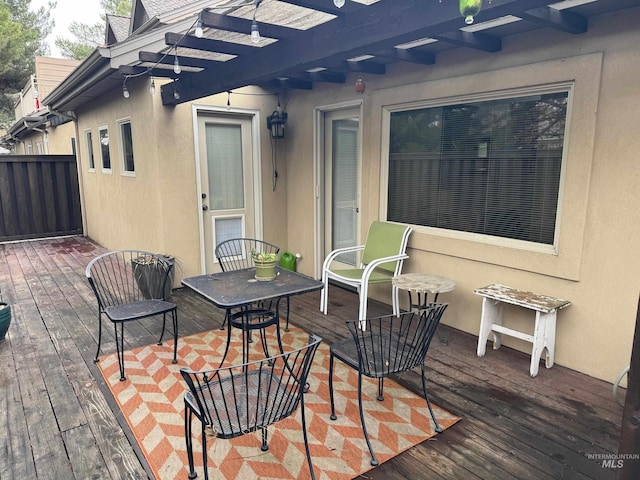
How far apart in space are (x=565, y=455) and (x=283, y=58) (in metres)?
2.82

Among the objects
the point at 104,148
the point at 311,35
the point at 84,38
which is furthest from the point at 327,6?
the point at 84,38

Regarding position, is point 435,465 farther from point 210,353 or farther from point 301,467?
point 210,353

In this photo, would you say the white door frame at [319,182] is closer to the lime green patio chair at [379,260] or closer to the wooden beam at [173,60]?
the lime green patio chair at [379,260]

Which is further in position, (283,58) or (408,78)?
(408,78)

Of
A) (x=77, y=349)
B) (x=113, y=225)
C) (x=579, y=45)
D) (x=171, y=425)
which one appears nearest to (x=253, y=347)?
(x=171, y=425)

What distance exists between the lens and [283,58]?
287cm

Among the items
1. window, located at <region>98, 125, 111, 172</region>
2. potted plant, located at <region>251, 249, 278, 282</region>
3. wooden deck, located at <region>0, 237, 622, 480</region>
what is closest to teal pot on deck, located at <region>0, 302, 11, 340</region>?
wooden deck, located at <region>0, 237, 622, 480</region>

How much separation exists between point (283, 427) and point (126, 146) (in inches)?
182

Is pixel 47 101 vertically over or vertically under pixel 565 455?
over

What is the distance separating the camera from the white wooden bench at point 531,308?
2789 mm

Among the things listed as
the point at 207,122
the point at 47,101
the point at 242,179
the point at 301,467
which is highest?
the point at 47,101

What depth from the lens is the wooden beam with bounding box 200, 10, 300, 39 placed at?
2482 millimetres

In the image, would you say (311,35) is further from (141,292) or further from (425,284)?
(141,292)

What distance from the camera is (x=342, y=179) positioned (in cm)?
479
